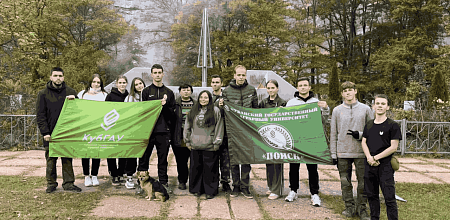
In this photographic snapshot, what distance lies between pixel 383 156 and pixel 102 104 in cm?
449

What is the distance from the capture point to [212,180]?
206 inches

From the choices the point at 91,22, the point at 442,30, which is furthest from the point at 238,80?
the point at 442,30

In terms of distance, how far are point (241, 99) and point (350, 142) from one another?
6.26 feet

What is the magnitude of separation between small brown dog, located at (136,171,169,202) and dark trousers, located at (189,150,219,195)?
0.56 meters

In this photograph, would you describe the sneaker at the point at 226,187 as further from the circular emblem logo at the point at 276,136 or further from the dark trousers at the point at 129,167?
the dark trousers at the point at 129,167

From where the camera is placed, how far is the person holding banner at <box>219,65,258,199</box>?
17.5ft

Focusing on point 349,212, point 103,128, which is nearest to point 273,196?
point 349,212

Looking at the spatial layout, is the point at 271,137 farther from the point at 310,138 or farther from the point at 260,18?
the point at 260,18

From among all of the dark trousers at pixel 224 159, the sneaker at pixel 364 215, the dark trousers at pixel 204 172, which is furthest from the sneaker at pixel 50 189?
the sneaker at pixel 364 215

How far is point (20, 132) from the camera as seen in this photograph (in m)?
9.62

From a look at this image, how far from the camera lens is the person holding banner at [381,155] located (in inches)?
148

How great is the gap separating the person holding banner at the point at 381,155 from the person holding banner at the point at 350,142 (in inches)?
14.4

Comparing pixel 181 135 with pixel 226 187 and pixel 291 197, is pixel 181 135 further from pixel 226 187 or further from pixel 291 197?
pixel 291 197

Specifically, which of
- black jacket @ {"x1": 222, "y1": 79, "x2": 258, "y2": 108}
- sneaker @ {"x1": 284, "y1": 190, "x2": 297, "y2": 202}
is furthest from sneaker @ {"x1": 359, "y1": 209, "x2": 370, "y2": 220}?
black jacket @ {"x1": 222, "y1": 79, "x2": 258, "y2": 108}
